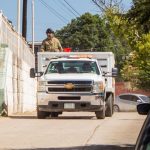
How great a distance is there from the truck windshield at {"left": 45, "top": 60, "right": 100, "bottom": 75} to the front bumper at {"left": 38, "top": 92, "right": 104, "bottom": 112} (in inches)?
37.7

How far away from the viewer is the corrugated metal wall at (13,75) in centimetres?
2369

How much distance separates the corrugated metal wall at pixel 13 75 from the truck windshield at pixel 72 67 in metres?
2.43

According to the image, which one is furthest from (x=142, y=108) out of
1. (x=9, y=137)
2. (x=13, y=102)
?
(x=13, y=102)

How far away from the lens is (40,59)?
2348 cm

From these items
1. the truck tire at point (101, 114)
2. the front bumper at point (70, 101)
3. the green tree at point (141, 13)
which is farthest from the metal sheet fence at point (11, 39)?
the green tree at point (141, 13)

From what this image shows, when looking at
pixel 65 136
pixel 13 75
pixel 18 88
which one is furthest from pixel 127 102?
pixel 65 136

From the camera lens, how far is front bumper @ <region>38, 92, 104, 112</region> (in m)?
21.1

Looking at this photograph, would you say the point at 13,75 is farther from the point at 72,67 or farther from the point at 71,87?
the point at 71,87

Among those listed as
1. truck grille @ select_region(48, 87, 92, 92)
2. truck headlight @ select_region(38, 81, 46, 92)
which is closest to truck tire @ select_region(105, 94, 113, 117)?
truck grille @ select_region(48, 87, 92, 92)

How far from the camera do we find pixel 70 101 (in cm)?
2119

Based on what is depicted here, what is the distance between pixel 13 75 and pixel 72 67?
5.09m

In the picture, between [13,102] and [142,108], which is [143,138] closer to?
[142,108]

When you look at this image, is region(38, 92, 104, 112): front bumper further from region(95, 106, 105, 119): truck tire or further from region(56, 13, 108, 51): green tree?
region(56, 13, 108, 51): green tree

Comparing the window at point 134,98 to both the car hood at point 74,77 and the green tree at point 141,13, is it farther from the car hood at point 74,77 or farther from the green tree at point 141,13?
the green tree at point 141,13
